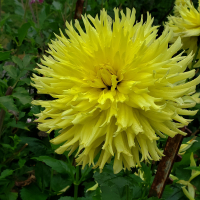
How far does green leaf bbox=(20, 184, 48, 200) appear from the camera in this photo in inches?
45.3

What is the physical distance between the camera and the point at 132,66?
2.23 ft

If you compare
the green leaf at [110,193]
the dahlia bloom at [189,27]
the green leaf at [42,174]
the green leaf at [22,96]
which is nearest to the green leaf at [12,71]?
the green leaf at [22,96]

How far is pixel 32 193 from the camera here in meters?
1.18

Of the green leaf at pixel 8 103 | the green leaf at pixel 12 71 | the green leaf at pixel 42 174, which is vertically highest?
the green leaf at pixel 12 71

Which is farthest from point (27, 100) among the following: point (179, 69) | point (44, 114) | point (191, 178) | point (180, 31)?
point (191, 178)

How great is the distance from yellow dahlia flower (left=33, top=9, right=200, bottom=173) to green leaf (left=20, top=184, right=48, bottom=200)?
60 centimetres

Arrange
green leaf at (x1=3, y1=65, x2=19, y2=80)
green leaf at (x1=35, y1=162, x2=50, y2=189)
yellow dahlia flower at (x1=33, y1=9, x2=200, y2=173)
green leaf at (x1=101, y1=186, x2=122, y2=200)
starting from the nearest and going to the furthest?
yellow dahlia flower at (x1=33, y1=9, x2=200, y2=173)
green leaf at (x1=101, y1=186, x2=122, y2=200)
green leaf at (x1=3, y1=65, x2=19, y2=80)
green leaf at (x1=35, y1=162, x2=50, y2=189)

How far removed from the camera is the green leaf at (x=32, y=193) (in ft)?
3.77

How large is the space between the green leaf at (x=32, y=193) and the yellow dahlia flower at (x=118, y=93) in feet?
1.95

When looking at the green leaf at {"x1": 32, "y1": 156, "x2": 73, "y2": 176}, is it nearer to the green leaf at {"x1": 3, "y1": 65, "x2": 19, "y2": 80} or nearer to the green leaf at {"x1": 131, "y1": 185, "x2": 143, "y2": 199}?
the green leaf at {"x1": 131, "y1": 185, "x2": 143, "y2": 199}

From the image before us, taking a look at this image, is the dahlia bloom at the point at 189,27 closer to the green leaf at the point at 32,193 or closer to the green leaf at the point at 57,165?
the green leaf at the point at 57,165

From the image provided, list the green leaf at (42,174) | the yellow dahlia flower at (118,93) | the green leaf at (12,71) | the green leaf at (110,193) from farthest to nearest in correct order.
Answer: the green leaf at (42,174)
the green leaf at (12,71)
the green leaf at (110,193)
the yellow dahlia flower at (118,93)

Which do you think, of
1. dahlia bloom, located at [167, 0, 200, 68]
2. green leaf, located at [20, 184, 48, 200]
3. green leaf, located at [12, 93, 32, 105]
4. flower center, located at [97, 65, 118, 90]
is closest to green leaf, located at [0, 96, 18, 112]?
green leaf, located at [12, 93, 32, 105]

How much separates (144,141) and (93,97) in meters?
0.19
